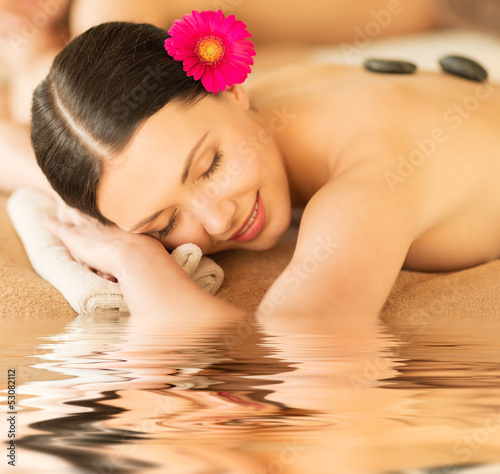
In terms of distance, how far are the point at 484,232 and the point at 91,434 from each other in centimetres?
91

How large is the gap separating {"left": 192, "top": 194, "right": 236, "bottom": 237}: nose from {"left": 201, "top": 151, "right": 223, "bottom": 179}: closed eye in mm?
38

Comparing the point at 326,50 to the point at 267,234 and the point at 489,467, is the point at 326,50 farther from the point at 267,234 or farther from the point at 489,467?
the point at 489,467

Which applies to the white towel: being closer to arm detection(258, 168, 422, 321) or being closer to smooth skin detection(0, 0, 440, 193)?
arm detection(258, 168, 422, 321)

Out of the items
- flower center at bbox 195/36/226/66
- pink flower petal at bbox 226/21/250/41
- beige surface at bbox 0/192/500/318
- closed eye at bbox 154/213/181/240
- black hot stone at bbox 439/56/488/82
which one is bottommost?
beige surface at bbox 0/192/500/318

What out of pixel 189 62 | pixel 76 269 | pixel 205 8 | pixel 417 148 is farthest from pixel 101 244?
pixel 205 8

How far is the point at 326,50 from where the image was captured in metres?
Answer: 1.90

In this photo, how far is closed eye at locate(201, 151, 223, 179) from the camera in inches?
36.8

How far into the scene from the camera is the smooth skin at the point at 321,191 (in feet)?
2.81

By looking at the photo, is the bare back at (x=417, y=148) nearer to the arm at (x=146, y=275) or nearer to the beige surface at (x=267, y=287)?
the beige surface at (x=267, y=287)

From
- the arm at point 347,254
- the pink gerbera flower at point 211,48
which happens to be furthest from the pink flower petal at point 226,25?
the arm at point 347,254

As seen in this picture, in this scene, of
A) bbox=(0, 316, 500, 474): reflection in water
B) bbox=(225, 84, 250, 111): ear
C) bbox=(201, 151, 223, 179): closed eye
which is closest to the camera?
bbox=(0, 316, 500, 474): reflection in water

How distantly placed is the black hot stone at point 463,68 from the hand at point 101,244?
693mm

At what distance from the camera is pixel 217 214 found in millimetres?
944

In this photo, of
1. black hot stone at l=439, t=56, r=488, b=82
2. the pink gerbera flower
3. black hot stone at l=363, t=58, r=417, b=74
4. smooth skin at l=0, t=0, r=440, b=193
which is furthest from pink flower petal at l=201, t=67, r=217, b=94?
smooth skin at l=0, t=0, r=440, b=193
